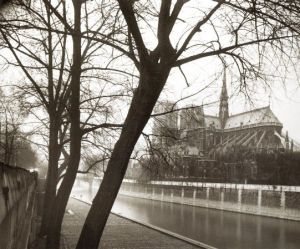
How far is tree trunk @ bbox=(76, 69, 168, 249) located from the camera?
5.12 m

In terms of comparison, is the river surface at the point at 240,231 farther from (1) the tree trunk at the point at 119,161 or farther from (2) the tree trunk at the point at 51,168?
(1) the tree trunk at the point at 119,161

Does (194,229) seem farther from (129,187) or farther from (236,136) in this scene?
(236,136)

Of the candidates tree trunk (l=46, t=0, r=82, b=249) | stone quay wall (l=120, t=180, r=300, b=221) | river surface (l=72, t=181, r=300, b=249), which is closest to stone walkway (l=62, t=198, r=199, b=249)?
tree trunk (l=46, t=0, r=82, b=249)

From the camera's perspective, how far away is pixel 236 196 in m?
46.9

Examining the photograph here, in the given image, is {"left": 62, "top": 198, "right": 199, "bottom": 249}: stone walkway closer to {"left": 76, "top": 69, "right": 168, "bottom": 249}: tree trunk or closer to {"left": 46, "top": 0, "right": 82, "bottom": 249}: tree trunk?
{"left": 46, "top": 0, "right": 82, "bottom": 249}: tree trunk

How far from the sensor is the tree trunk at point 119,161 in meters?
5.12

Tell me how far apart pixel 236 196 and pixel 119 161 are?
43.5m

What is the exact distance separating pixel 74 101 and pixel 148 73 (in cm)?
301

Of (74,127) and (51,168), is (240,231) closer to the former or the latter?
(51,168)

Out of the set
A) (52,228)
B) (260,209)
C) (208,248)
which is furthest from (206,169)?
(52,228)

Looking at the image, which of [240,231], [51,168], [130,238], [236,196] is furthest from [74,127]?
[236,196]

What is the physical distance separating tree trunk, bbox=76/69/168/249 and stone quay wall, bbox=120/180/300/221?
115 feet

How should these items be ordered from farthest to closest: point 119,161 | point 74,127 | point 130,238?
point 130,238 < point 74,127 < point 119,161

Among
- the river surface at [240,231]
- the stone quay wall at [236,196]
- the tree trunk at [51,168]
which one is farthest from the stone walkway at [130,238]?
the stone quay wall at [236,196]
